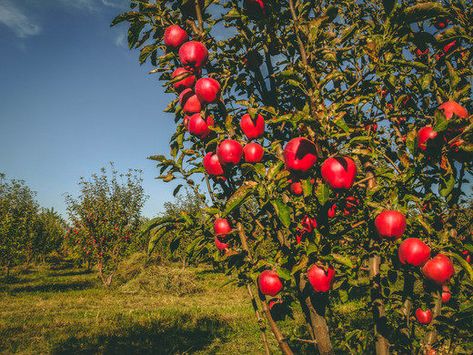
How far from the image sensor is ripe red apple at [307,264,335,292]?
5.21 feet

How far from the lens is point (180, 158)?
1.94 metres

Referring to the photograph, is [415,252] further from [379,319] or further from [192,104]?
[192,104]

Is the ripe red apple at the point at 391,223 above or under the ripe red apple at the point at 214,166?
under

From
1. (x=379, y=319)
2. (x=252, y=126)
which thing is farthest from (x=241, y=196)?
(x=379, y=319)

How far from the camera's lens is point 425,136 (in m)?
1.44

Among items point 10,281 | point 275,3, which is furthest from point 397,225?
point 10,281

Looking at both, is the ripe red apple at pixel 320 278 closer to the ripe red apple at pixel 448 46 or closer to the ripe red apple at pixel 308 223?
the ripe red apple at pixel 308 223

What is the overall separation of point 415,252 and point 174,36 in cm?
167

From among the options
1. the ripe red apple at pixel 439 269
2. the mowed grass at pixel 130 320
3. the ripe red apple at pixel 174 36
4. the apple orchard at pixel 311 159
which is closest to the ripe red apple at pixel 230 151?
the apple orchard at pixel 311 159

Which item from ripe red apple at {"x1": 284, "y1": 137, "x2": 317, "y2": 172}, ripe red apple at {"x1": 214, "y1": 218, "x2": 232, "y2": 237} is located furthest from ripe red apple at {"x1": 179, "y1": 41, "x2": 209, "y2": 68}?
ripe red apple at {"x1": 214, "y1": 218, "x2": 232, "y2": 237}

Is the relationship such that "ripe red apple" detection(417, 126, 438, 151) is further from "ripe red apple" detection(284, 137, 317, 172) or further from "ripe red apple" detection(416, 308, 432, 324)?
"ripe red apple" detection(416, 308, 432, 324)

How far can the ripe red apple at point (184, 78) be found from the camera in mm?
1683

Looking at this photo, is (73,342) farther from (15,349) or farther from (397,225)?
(397,225)

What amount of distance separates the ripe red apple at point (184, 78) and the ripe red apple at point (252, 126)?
0.37 meters
